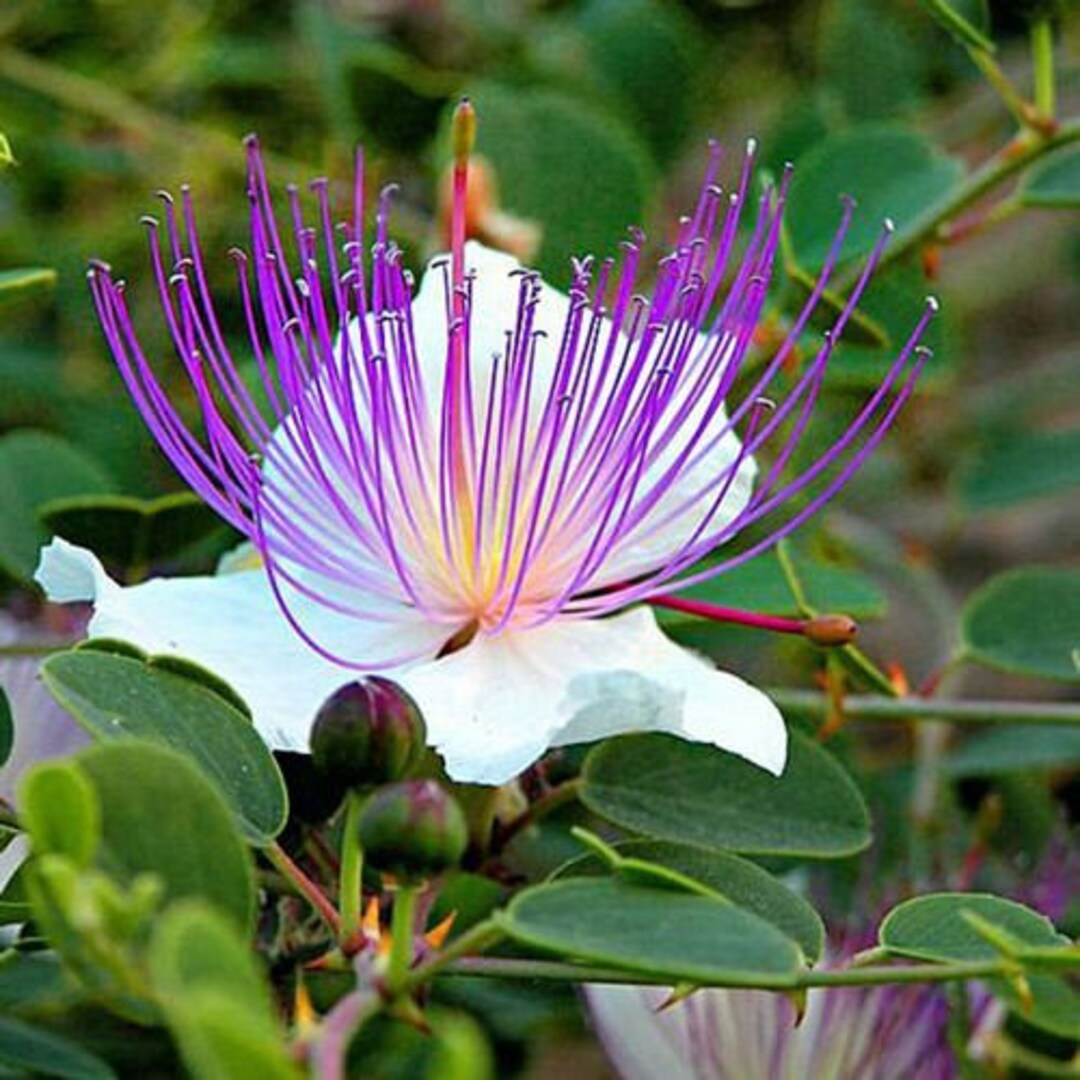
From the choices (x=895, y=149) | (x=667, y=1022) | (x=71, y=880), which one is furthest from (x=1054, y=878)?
(x=71, y=880)

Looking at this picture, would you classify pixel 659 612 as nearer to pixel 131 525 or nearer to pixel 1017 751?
pixel 131 525

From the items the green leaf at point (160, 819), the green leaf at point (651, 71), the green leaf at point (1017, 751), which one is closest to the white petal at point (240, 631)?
the green leaf at point (160, 819)

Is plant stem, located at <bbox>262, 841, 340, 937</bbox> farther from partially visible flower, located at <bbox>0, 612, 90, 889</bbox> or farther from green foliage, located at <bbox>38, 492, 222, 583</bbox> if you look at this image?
green foliage, located at <bbox>38, 492, 222, 583</bbox>

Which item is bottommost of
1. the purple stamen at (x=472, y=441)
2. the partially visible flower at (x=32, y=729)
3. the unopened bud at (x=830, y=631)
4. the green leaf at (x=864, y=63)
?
the partially visible flower at (x=32, y=729)

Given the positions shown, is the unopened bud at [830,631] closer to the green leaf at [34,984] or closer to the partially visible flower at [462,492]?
the partially visible flower at [462,492]

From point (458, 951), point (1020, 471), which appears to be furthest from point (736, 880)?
point (1020, 471)

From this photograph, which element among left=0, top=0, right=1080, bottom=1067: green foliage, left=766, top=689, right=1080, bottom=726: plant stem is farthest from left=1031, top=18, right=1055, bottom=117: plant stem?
left=766, top=689, right=1080, bottom=726: plant stem

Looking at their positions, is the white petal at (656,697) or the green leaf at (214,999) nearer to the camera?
the green leaf at (214,999)
